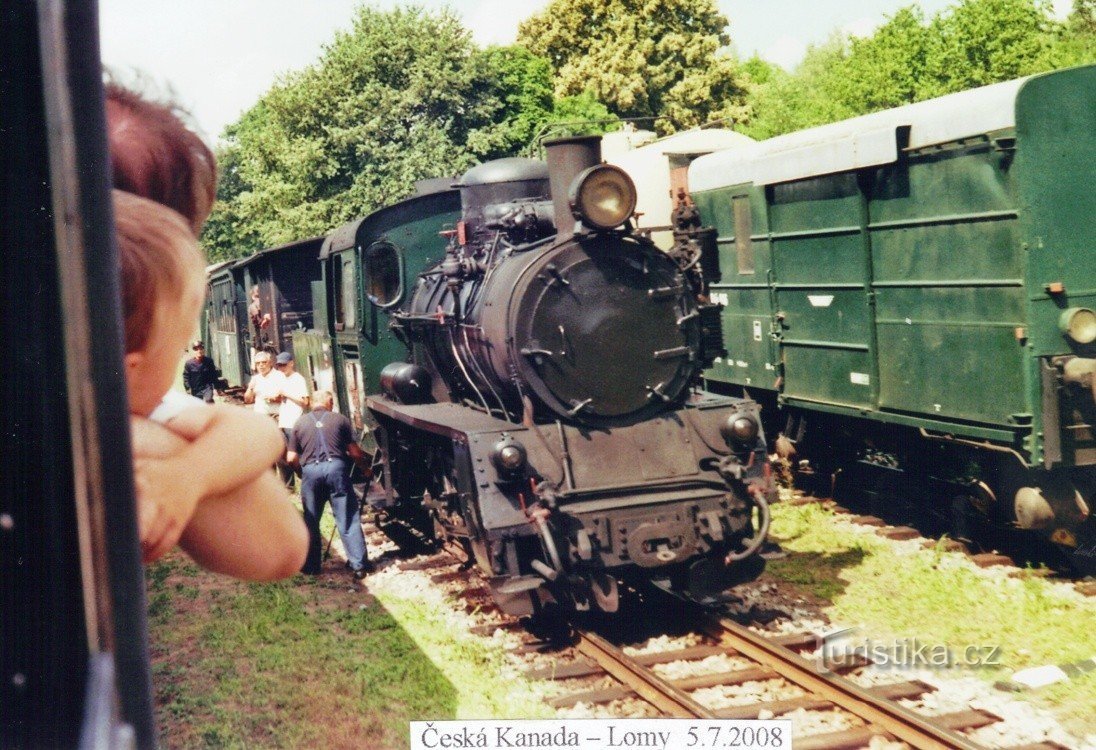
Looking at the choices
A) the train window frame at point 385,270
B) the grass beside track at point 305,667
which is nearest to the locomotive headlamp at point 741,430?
the grass beside track at point 305,667

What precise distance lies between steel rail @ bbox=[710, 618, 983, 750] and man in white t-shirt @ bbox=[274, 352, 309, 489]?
2427 mm

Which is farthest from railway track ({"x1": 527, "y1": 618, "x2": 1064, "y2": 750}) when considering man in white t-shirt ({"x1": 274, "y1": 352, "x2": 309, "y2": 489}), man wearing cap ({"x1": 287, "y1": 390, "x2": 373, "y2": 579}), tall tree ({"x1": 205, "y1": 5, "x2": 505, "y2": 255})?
tall tree ({"x1": 205, "y1": 5, "x2": 505, "y2": 255})

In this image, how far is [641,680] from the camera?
5.18 metres

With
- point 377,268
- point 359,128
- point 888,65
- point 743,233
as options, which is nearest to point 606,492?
point 359,128

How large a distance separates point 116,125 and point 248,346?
10267 millimetres

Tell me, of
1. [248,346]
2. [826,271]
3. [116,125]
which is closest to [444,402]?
[826,271]

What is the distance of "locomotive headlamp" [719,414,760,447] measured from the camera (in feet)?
19.8

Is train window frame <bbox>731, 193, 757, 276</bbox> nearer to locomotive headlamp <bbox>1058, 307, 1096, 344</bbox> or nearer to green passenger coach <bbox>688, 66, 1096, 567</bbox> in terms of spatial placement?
green passenger coach <bbox>688, 66, 1096, 567</bbox>

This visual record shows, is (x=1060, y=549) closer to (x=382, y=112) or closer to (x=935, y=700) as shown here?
(x=935, y=700)

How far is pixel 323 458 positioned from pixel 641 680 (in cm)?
225

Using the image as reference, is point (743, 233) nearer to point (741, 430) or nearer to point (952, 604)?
point (741, 430)

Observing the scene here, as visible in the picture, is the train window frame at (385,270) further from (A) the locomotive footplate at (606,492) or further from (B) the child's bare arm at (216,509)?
(B) the child's bare arm at (216,509)

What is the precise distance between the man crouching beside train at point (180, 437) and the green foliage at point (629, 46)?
511cm

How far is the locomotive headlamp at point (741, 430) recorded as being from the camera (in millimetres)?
6023
